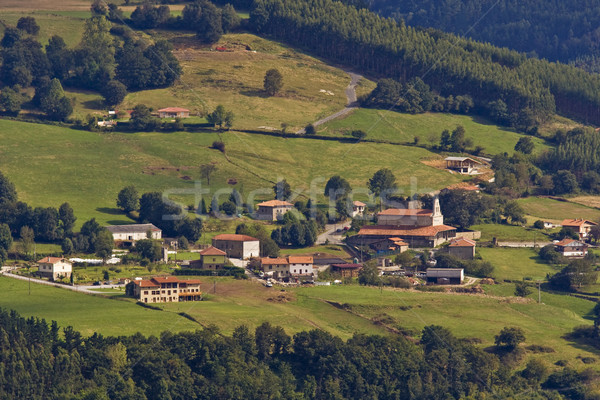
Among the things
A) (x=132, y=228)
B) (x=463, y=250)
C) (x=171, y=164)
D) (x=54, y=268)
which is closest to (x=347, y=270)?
(x=463, y=250)

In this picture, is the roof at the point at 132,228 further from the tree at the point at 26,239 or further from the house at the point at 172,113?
the house at the point at 172,113

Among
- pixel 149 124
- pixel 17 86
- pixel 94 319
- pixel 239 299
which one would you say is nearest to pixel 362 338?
pixel 239 299

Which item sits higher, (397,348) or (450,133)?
(450,133)

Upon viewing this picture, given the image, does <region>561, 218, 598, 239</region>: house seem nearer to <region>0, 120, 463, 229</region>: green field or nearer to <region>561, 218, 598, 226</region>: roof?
<region>561, 218, 598, 226</region>: roof

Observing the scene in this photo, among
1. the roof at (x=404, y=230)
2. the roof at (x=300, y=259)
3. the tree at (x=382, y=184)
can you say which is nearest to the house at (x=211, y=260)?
the roof at (x=300, y=259)

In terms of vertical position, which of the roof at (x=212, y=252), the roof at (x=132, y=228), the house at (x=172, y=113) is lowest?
the roof at (x=212, y=252)

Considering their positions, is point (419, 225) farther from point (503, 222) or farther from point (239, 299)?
point (239, 299)

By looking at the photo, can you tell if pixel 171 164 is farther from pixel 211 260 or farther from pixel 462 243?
Answer: pixel 462 243
